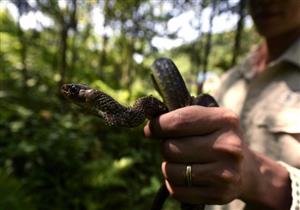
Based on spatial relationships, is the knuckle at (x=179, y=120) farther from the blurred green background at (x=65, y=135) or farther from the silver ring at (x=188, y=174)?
the blurred green background at (x=65, y=135)

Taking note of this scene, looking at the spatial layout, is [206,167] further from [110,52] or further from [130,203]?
[110,52]

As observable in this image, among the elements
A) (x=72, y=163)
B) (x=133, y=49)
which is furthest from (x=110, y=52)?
(x=72, y=163)

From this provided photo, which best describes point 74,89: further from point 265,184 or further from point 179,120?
point 265,184

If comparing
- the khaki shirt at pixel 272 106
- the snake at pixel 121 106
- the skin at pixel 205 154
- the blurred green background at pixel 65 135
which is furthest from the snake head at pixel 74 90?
the blurred green background at pixel 65 135

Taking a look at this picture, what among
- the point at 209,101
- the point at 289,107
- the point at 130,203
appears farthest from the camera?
the point at 130,203

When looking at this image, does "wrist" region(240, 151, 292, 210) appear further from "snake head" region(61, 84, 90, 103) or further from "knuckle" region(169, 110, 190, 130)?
"snake head" region(61, 84, 90, 103)

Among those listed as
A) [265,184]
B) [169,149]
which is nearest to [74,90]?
[169,149]
